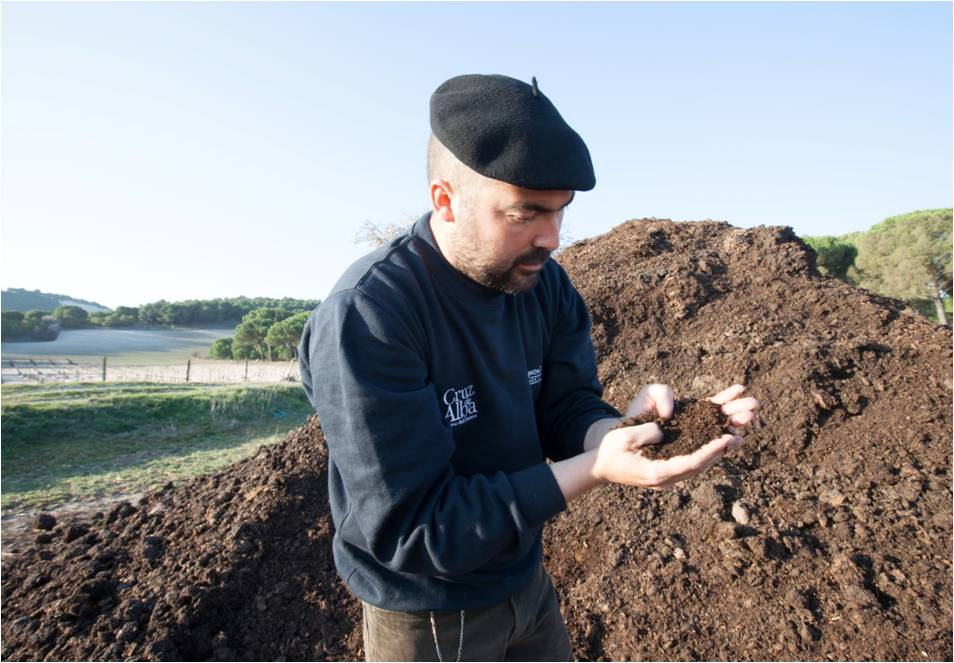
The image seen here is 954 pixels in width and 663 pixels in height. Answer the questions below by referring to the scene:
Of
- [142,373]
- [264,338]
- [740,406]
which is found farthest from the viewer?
[264,338]

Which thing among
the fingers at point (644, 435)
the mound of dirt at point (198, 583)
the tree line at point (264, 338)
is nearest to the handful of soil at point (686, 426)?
the fingers at point (644, 435)

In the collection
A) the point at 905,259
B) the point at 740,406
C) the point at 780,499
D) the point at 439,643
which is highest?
the point at 905,259

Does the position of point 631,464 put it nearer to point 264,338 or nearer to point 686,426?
point 686,426

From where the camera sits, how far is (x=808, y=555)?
340cm

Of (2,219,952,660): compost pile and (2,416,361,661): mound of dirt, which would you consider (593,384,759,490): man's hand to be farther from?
(2,416,361,661): mound of dirt

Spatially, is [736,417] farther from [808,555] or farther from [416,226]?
[808,555]

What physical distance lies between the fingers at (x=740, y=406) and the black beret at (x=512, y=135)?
84 centimetres

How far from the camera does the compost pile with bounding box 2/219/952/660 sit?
3.19m

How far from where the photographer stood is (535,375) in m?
2.14

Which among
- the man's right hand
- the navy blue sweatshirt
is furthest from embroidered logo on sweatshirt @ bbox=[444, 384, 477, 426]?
the man's right hand

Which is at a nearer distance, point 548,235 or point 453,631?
point 548,235

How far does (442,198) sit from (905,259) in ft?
75.4

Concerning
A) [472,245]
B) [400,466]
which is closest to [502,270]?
[472,245]

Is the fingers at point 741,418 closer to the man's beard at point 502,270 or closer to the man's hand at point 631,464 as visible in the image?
the man's hand at point 631,464
